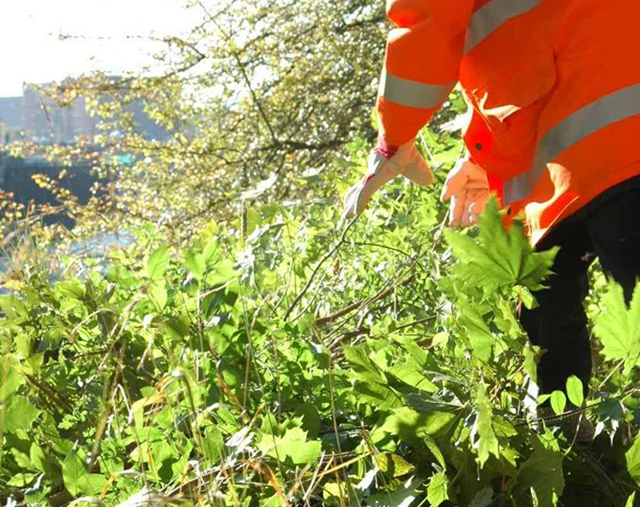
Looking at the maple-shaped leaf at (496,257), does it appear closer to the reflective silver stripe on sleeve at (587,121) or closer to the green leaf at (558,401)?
the green leaf at (558,401)

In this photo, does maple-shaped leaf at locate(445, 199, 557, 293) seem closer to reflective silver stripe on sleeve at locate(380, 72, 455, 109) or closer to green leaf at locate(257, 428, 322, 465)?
green leaf at locate(257, 428, 322, 465)

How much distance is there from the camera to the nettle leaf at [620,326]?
3.82 ft

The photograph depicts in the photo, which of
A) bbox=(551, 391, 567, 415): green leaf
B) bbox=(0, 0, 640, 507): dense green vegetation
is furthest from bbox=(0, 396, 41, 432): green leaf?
bbox=(551, 391, 567, 415): green leaf

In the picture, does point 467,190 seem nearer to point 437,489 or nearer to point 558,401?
point 558,401

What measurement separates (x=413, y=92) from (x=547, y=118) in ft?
0.88

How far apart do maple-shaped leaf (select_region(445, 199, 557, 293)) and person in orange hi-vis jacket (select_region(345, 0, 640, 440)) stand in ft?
2.01

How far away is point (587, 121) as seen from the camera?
1.83 meters

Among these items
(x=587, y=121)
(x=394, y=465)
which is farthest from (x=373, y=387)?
(x=587, y=121)

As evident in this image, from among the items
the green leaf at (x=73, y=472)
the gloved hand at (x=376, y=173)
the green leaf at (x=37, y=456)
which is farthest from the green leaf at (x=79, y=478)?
the gloved hand at (x=376, y=173)

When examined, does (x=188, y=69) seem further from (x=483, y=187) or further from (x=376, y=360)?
(x=376, y=360)

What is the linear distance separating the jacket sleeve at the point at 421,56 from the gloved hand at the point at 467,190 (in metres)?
0.31

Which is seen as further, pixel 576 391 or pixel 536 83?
pixel 536 83

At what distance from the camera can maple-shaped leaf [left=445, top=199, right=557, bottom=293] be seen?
3.93 feet

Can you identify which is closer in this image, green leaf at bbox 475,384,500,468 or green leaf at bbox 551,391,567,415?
green leaf at bbox 475,384,500,468
